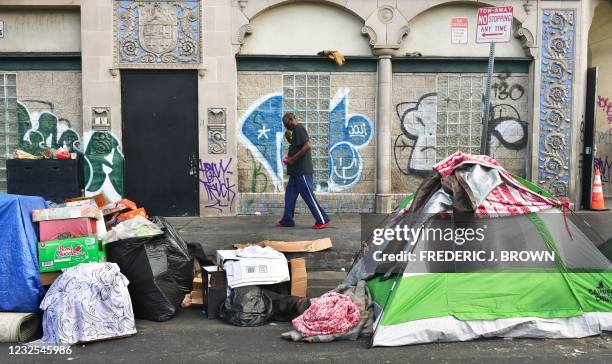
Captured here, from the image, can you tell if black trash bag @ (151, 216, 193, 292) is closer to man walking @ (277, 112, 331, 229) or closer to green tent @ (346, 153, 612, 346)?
green tent @ (346, 153, 612, 346)

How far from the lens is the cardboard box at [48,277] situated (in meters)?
5.66

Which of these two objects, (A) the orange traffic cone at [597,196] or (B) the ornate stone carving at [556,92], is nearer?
(B) the ornate stone carving at [556,92]

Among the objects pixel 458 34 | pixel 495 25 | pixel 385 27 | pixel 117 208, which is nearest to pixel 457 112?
pixel 385 27

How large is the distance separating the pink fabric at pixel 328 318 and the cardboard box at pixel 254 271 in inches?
26.6

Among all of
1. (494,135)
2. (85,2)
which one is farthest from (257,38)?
(494,135)

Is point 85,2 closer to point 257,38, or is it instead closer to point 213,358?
point 257,38

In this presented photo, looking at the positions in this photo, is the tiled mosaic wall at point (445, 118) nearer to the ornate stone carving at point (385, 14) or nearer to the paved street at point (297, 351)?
the ornate stone carving at point (385, 14)

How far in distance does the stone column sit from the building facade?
28 millimetres

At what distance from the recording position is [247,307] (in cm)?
570

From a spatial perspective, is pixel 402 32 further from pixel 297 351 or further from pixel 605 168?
pixel 297 351

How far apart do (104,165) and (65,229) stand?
565cm

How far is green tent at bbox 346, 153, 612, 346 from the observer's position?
200 inches

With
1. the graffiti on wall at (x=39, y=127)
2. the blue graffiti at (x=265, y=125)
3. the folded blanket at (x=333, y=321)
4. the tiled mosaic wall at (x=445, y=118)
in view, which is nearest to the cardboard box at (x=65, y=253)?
the folded blanket at (x=333, y=321)

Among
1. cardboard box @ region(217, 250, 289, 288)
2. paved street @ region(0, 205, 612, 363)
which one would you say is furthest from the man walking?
paved street @ region(0, 205, 612, 363)
